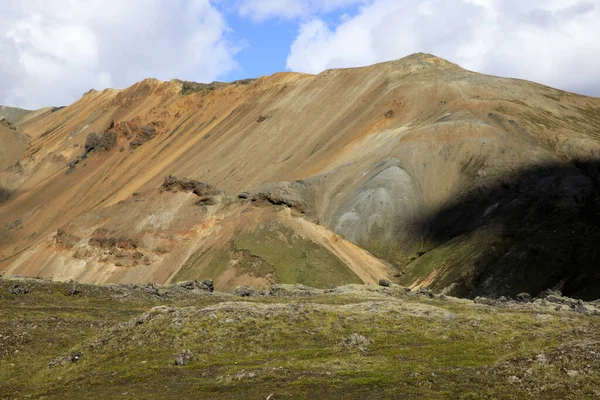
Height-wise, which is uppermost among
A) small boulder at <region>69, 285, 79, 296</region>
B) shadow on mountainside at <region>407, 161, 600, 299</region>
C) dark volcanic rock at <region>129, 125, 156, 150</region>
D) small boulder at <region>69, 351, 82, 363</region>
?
dark volcanic rock at <region>129, 125, 156, 150</region>

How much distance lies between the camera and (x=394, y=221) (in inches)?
4284

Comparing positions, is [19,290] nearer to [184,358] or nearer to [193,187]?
[184,358]

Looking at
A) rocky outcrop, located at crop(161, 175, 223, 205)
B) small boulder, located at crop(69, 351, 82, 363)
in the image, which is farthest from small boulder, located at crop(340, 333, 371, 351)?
rocky outcrop, located at crop(161, 175, 223, 205)

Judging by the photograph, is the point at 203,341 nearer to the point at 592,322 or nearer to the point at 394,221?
the point at 592,322

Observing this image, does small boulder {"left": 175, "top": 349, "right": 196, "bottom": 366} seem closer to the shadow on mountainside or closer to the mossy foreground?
the mossy foreground

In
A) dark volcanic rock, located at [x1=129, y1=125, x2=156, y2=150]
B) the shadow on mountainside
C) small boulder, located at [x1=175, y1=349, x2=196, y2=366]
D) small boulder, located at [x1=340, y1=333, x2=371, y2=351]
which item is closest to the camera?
small boulder, located at [x1=175, y1=349, x2=196, y2=366]

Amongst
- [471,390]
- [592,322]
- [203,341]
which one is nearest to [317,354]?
[203,341]

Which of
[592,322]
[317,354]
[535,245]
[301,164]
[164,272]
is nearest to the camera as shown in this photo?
[317,354]

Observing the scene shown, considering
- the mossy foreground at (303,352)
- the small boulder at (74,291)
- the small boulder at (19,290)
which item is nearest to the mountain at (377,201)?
the small boulder at (74,291)

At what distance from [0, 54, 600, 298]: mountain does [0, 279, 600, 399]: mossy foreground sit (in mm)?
33669

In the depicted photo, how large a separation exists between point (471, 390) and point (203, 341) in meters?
16.3

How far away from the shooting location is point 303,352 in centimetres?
3819

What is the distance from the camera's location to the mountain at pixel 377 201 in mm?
87875

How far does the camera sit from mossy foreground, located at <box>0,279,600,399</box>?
101ft
